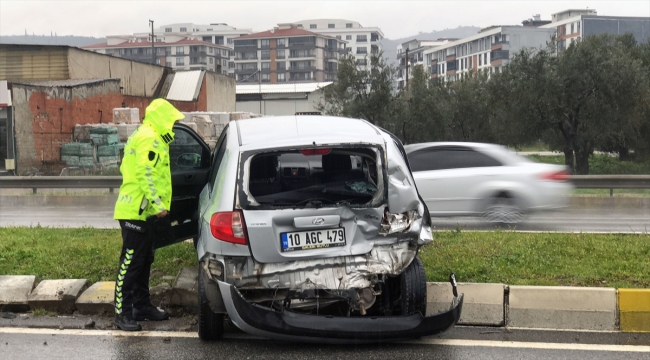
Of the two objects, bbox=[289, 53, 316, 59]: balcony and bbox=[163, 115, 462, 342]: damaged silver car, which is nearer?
bbox=[163, 115, 462, 342]: damaged silver car

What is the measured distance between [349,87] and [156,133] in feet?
128

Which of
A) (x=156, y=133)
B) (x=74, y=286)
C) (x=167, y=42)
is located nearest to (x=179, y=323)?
(x=74, y=286)

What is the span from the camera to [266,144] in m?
5.33

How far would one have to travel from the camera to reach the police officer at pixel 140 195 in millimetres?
5859

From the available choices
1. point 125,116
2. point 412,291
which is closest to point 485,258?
point 412,291

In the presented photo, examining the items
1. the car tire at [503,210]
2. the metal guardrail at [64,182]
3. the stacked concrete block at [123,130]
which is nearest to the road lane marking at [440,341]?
the car tire at [503,210]

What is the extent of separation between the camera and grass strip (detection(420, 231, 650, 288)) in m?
6.39

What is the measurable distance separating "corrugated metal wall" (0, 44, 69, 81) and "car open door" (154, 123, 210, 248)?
36.5 meters

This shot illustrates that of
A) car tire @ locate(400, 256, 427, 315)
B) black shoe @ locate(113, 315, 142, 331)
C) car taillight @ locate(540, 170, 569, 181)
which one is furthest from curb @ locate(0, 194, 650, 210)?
car tire @ locate(400, 256, 427, 315)

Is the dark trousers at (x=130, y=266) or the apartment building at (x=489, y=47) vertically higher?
the apartment building at (x=489, y=47)

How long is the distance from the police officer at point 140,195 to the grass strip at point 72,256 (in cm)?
80

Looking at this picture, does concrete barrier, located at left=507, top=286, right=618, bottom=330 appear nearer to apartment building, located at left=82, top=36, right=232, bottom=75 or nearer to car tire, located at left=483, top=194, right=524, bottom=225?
car tire, located at left=483, top=194, right=524, bottom=225

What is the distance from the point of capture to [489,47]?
121062mm

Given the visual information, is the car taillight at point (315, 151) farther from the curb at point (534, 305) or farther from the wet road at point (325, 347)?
the curb at point (534, 305)
